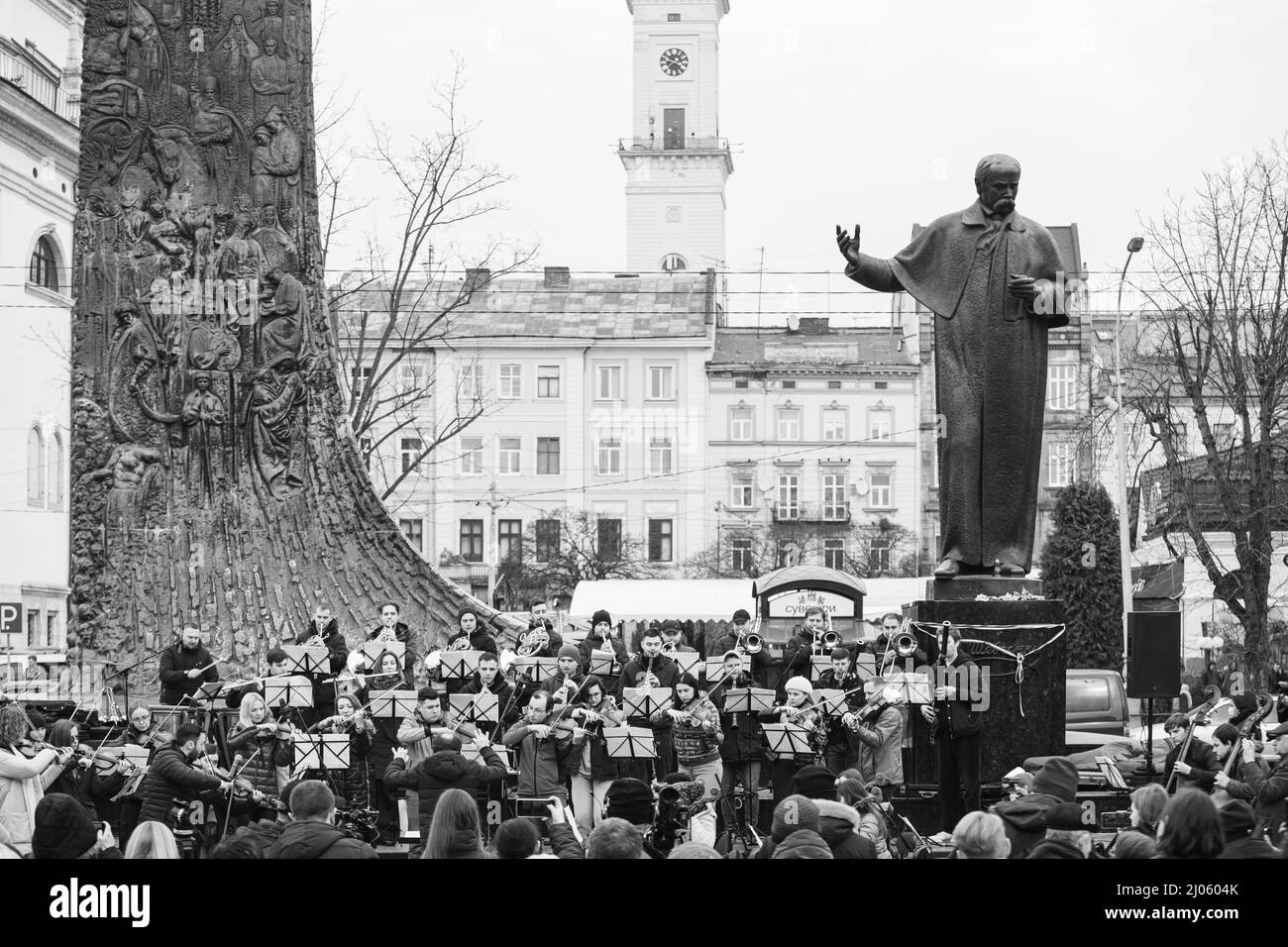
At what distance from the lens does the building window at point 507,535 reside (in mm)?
68500

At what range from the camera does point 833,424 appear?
230 ft

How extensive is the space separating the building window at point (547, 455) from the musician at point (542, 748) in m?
55.3

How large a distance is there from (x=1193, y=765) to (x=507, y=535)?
56262 mm

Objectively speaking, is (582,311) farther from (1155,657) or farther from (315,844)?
(315,844)

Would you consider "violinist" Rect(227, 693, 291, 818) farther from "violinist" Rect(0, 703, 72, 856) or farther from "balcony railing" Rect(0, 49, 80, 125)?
"balcony railing" Rect(0, 49, 80, 125)

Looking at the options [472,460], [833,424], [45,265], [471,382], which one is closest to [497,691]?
[45,265]

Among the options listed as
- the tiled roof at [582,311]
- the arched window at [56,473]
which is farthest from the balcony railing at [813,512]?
the arched window at [56,473]

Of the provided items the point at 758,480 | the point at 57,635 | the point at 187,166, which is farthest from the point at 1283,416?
the point at 758,480

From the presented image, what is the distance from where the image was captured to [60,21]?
43750 mm

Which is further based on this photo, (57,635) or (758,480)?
(758,480)

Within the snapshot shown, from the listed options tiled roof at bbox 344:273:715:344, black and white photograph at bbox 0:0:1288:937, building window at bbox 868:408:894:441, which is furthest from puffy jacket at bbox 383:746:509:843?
→ building window at bbox 868:408:894:441

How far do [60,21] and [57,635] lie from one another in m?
14.6

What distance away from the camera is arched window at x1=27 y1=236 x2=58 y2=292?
37.5m
